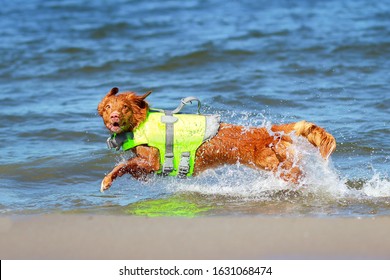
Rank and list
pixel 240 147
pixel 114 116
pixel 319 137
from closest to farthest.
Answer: pixel 114 116 → pixel 319 137 → pixel 240 147

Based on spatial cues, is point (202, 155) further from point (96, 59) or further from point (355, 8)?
point (355, 8)

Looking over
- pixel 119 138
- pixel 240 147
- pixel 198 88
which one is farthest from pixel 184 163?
pixel 198 88

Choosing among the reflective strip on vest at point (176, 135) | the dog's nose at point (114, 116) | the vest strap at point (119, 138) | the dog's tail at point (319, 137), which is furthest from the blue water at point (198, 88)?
the dog's nose at point (114, 116)

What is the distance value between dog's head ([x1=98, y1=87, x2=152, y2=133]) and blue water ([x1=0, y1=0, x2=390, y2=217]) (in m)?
0.70

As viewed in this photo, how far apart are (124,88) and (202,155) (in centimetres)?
608

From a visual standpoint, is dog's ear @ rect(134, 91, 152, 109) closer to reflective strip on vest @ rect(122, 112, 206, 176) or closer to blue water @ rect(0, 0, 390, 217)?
reflective strip on vest @ rect(122, 112, 206, 176)

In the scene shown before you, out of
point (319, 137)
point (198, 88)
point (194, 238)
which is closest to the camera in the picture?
point (194, 238)

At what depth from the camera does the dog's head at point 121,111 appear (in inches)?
261

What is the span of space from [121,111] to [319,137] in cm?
179

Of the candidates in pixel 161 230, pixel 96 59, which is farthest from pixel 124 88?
pixel 161 230

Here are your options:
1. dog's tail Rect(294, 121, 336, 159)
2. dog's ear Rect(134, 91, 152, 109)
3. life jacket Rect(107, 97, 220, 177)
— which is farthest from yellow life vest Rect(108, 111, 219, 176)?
dog's tail Rect(294, 121, 336, 159)

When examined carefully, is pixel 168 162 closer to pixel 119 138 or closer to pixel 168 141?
pixel 168 141

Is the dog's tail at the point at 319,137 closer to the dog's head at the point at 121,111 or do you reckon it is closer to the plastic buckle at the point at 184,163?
the plastic buckle at the point at 184,163

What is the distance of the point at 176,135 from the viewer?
22.8 ft
